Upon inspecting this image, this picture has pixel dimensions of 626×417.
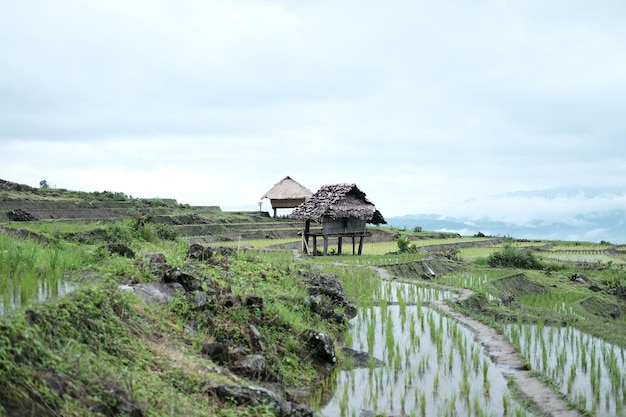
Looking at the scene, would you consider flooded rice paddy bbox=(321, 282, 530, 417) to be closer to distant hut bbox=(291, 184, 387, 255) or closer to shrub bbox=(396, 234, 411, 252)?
distant hut bbox=(291, 184, 387, 255)

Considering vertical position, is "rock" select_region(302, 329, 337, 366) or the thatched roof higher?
the thatched roof

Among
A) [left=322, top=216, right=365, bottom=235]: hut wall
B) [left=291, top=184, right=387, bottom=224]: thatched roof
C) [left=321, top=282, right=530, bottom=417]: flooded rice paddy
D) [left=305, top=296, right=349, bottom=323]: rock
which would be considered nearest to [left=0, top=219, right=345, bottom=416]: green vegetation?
[left=305, top=296, right=349, bottom=323]: rock

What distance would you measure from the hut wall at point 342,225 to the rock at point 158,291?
14.5m

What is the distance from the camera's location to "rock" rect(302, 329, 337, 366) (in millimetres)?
8023

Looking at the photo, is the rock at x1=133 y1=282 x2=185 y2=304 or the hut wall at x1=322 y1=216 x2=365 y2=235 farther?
the hut wall at x1=322 y1=216 x2=365 y2=235

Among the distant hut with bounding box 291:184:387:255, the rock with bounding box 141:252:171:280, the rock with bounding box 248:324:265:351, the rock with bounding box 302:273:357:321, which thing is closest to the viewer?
the rock with bounding box 248:324:265:351

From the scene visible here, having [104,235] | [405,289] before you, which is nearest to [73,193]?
[104,235]

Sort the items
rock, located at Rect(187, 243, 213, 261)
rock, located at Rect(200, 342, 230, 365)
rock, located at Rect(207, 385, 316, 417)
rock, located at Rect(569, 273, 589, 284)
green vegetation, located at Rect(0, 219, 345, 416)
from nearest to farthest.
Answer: green vegetation, located at Rect(0, 219, 345, 416), rock, located at Rect(207, 385, 316, 417), rock, located at Rect(200, 342, 230, 365), rock, located at Rect(187, 243, 213, 261), rock, located at Rect(569, 273, 589, 284)

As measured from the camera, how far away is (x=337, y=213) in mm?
22016

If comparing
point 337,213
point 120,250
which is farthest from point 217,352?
point 337,213

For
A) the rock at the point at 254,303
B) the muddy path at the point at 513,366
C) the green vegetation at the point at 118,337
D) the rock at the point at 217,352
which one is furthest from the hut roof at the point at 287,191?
the rock at the point at 217,352

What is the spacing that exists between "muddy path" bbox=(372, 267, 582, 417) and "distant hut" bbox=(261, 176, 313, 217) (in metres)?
28.9

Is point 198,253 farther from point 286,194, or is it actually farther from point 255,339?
point 286,194

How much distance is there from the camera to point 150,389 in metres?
5.14
